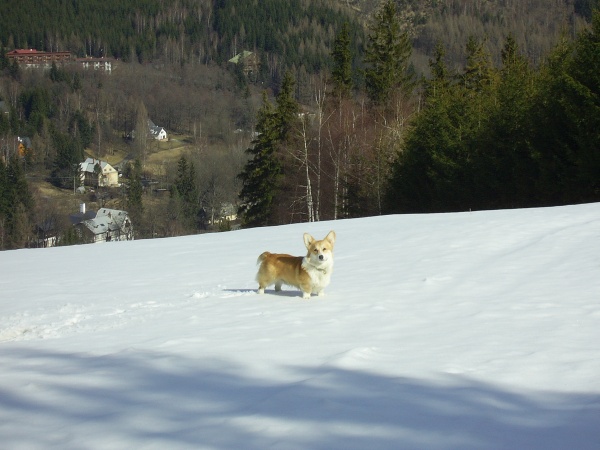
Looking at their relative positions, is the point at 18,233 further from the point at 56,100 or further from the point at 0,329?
the point at 56,100

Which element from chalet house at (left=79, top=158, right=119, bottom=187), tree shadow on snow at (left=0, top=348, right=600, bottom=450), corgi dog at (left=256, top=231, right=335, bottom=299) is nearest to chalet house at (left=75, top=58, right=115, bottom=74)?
chalet house at (left=79, top=158, right=119, bottom=187)

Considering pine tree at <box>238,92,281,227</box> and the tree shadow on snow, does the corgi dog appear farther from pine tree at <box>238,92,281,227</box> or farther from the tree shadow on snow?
pine tree at <box>238,92,281,227</box>

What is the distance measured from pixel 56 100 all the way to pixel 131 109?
14654mm

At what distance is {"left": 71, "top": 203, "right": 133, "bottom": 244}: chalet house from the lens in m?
68.8

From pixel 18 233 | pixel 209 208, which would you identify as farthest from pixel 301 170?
pixel 209 208

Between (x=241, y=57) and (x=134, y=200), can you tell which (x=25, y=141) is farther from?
(x=241, y=57)

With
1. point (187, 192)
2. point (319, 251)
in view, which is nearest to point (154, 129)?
point (187, 192)

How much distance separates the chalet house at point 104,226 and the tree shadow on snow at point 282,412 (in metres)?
64.1

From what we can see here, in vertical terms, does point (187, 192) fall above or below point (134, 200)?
above

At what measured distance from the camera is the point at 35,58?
15162 centimetres

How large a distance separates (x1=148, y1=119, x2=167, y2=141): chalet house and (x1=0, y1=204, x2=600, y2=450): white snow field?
110365 millimetres

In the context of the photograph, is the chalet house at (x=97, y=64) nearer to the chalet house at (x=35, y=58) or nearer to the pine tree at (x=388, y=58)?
the chalet house at (x=35, y=58)

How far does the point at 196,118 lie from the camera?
429ft

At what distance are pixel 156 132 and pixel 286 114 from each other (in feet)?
270
